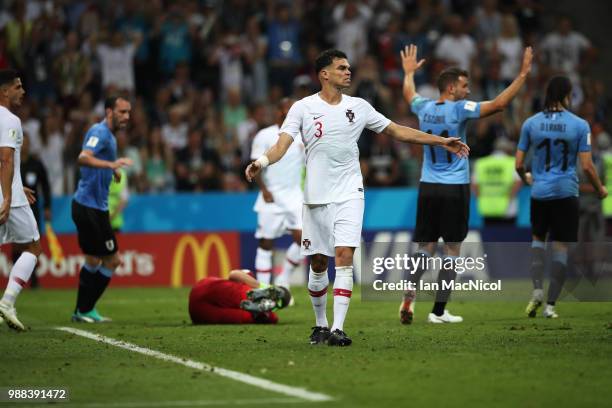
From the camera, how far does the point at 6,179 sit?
1203 cm

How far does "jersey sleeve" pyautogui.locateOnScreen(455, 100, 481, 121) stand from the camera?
12992 millimetres

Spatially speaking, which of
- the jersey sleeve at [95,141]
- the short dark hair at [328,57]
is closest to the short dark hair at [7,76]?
the jersey sleeve at [95,141]

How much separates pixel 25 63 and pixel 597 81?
12.2 meters

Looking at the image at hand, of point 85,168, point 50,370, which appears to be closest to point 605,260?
point 85,168

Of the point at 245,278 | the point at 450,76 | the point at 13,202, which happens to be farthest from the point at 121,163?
the point at 450,76

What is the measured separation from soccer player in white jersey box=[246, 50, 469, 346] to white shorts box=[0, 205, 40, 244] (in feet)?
10.8

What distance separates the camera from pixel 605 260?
16.7 m

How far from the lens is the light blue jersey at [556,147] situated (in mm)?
13367

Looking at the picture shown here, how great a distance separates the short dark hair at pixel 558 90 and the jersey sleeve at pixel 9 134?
5.89 metres

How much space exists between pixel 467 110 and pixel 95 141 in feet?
14.1

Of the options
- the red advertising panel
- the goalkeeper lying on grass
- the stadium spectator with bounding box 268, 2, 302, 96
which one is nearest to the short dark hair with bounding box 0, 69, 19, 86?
the goalkeeper lying on grass

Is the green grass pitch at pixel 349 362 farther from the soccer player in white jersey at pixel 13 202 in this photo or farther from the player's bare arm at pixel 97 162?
the player's bare arm at pixel 97 162

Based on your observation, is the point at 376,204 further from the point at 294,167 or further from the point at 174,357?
the point at 174,357

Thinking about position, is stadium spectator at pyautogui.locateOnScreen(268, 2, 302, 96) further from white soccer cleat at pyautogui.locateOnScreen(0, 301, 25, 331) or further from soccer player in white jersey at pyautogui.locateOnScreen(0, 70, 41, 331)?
white soccer cleat at pyautogui.locateOnScreen(0, 301, 25, 331)
